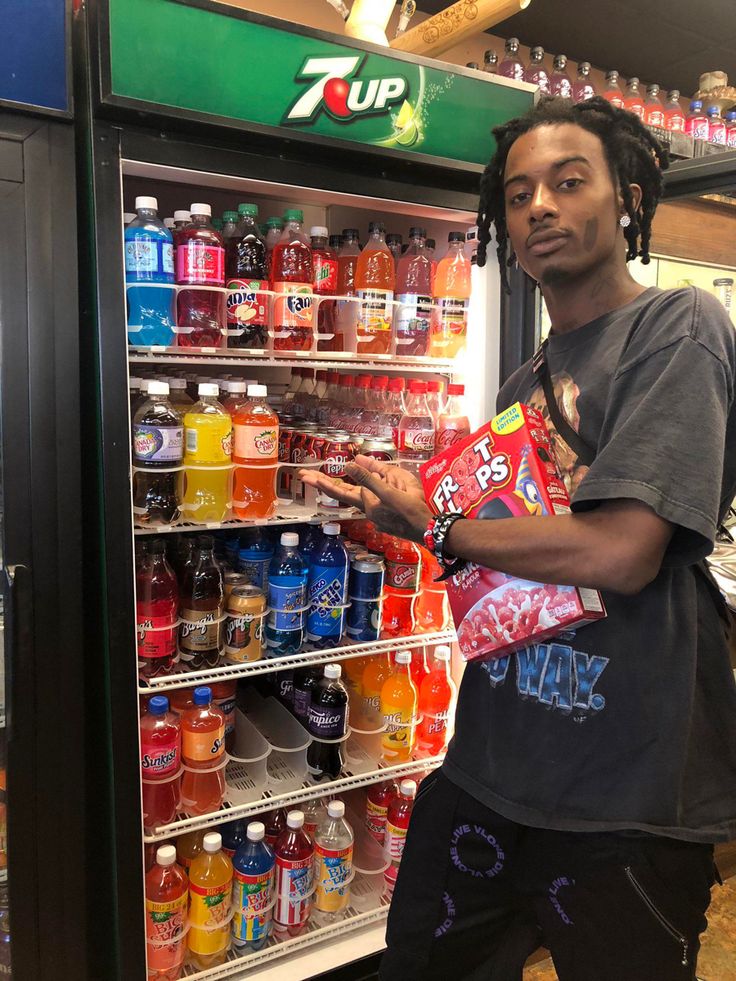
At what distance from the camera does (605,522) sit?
1.01 meters

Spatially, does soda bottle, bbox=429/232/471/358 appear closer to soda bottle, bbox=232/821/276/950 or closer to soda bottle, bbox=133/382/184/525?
soda bottle, bbox=133/382/184/525

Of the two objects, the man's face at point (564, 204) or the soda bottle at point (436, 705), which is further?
the soda bottle at point (436, 705)

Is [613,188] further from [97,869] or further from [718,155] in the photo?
[97,869]

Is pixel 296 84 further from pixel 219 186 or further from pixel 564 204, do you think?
pixel 564 204

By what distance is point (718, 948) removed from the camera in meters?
2.20

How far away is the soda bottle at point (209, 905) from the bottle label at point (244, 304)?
1303mm

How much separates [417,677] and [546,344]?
129cm

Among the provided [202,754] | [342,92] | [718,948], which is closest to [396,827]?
[202,754]

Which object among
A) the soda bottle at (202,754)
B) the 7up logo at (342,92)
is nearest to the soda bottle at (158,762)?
the soda bottle at (202,754)

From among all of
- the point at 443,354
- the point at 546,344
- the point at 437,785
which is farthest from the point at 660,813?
the point at 443,354

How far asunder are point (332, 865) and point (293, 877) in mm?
116

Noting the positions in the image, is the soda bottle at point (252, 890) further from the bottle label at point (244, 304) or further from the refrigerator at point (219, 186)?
the bottle label at point (244, 304)

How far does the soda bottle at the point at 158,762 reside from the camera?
1756mm

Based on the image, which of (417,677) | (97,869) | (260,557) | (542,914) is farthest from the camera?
(417,677)
